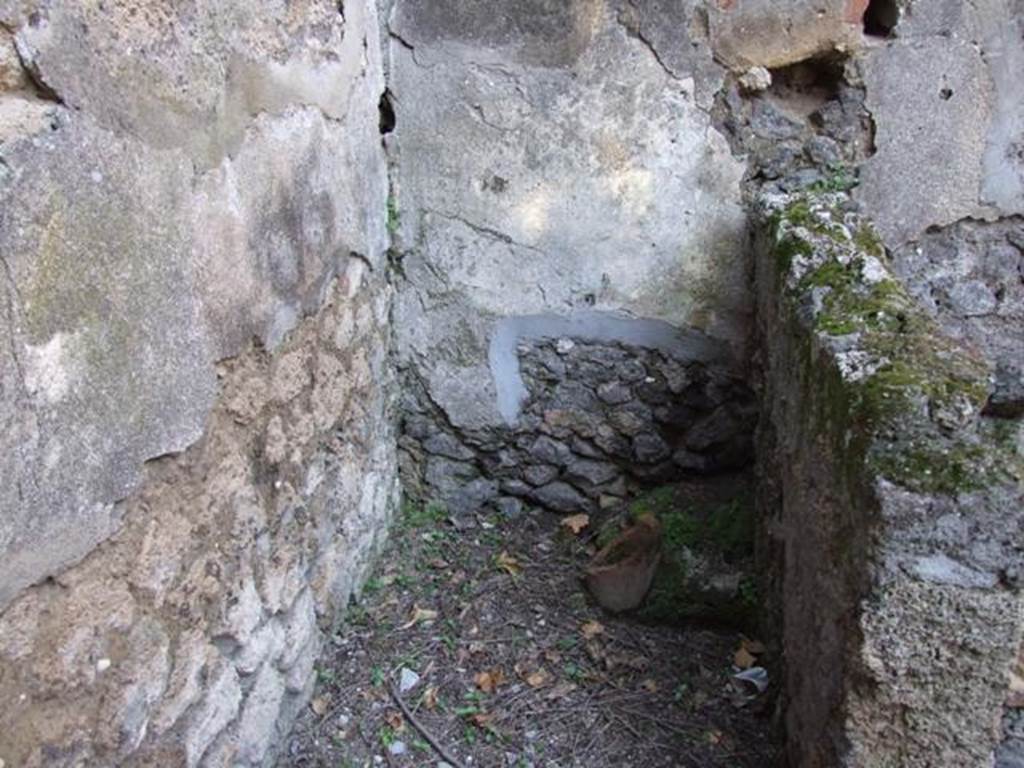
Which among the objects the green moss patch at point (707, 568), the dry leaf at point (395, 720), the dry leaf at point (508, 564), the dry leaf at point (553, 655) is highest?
the green moss patch at point (707, 568)

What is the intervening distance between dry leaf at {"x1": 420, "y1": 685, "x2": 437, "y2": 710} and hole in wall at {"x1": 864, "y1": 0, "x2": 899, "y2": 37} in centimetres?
230

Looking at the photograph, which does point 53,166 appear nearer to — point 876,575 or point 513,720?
point 876,575

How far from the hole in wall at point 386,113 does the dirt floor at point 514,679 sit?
4.38ft

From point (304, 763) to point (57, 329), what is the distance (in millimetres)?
1329

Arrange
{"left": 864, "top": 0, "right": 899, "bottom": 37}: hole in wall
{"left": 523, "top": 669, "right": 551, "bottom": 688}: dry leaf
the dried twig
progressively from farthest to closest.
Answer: {"left": 864, "top": 0, "right": 899, "bottom": 37}: hole in wall → {"left": 523, "top": 669, "right": 551, "bottom": 688}: dry leaf → the dried twig

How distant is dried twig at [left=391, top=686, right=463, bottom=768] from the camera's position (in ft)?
7.03

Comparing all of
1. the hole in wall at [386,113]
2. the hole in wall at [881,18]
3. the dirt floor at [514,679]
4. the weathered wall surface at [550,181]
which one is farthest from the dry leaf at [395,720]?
the hole in wall at [881,18]

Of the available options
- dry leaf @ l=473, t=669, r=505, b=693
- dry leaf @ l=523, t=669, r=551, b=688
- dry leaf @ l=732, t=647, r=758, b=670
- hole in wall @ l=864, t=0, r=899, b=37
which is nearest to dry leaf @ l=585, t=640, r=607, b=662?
dry leaf @ l=523, t=669, r=551, b=688

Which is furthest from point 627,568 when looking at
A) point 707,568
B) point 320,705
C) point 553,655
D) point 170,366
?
point 170,366

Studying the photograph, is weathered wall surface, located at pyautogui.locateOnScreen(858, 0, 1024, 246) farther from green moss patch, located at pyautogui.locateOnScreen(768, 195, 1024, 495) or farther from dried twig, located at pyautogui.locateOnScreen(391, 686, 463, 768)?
dried twig, located at pyautogui.locateOnScreen(391, 686, 463, 768)

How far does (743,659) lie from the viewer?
7.94 feet

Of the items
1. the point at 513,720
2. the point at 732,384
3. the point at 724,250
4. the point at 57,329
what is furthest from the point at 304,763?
the point at 724,250

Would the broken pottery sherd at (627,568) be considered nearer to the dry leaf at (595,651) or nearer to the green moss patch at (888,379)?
the dry leaf at (595,651)

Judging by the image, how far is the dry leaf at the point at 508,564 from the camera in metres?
2.81
